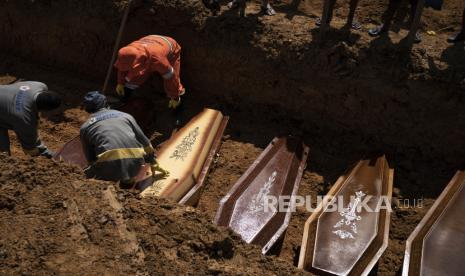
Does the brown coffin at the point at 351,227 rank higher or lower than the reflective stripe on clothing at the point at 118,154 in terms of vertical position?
lower

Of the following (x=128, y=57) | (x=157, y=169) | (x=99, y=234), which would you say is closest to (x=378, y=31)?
(x=128, y=57)

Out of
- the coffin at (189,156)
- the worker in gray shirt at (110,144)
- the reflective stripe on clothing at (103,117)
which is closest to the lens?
the worker in gray shirt at (110,144)

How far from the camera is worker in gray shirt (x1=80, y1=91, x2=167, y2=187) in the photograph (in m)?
4.41

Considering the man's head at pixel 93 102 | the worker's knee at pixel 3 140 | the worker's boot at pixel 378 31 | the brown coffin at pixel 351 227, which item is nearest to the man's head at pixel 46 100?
the man's head at pixel 93 102

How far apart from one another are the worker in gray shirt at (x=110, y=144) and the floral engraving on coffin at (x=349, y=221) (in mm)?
2301

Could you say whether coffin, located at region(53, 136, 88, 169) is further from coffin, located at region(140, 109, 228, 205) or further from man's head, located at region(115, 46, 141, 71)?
man's head, located at region(115, 46, 141, 71)

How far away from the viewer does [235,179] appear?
19.1ft

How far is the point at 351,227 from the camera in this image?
484cm

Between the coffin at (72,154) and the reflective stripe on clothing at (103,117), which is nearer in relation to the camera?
the reflective stripe on clothing at (103,117)

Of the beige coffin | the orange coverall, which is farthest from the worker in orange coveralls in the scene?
the beige coffin

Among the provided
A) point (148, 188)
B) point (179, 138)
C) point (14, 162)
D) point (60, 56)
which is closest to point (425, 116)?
point (179, 138)

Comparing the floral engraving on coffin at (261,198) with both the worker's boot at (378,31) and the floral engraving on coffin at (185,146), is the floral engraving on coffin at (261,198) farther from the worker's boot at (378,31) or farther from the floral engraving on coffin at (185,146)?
the worker's boot at (378,31)

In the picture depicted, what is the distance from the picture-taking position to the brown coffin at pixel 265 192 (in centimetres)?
487

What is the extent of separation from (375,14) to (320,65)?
2020 mm
